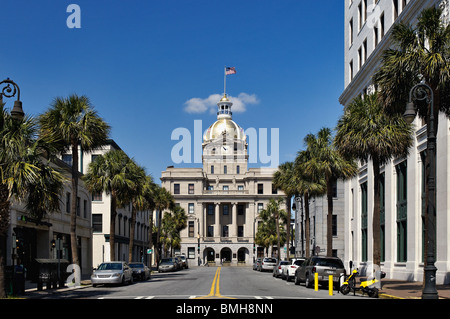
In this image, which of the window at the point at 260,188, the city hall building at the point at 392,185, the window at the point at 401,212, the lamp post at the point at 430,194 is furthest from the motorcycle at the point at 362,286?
the window at the point at 260,188

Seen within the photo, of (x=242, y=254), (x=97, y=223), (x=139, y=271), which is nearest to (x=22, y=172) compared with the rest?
(x=139, y=271)

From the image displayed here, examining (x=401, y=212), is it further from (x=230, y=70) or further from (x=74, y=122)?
(x=230, y=70)

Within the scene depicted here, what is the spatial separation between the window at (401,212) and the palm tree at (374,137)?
31.5ft

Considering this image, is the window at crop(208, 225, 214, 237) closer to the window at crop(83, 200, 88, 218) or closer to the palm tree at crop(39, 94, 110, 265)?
the window at crop(83, 200, 88, 218)

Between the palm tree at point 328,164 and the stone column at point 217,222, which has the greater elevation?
the palm tree at point 328,164

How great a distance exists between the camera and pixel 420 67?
22125 mm

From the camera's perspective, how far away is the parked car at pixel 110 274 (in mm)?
32000

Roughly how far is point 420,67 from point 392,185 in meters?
18.9

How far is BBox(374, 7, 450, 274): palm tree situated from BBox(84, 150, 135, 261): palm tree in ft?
75.9

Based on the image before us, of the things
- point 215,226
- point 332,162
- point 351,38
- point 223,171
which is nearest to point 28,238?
point 332,162

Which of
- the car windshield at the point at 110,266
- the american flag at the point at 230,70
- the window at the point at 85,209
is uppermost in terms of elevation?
the american flag at the point at 230,70

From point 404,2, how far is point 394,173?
11582 millimetres

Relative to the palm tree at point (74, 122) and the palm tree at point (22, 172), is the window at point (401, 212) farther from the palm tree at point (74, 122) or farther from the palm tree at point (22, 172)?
the palm tree at point (22, 172)

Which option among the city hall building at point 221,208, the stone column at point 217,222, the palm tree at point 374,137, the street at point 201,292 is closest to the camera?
the street at point 201,292
